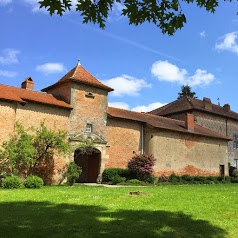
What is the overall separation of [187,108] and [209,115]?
160 inches

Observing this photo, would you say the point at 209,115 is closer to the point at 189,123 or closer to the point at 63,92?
the point at 189,123

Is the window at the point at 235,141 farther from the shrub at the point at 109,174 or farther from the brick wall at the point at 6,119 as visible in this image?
the brick wall at the point at 6,119

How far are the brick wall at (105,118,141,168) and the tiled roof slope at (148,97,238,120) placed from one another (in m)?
15.8

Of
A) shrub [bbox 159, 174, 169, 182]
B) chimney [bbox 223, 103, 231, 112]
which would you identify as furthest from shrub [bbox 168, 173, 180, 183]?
chimney [bbox 223, 103, 231, 112]

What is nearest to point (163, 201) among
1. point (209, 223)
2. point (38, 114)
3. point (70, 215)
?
point (209, 223)

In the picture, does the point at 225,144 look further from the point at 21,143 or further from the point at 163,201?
the point at 163,201

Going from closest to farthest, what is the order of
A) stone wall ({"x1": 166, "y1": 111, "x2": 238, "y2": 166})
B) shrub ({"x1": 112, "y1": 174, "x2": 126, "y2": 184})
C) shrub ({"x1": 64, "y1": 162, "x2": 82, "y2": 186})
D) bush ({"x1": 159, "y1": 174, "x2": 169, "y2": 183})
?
shrub ({"x1": 64, "y1": 162, "x2": 82, "y2": 186}) → shrub ({"x1": 112, "y1": 174, "x2": 126, "y2": 184}) → bush ({"x1": 159, "y1": 174, "x2": 169, "y2": 183}) → stone wall ({"x1": 166, "y1": 111, "x2": 238, "y2": 166})

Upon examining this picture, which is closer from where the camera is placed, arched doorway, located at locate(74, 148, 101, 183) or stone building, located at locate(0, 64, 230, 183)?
stone building, located at locate(0, 64, 230, 183)

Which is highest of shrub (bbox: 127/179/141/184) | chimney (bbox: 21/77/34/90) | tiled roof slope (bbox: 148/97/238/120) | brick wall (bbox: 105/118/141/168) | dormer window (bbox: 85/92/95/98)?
tiled roof slope (bbox: 148/97/238/120)

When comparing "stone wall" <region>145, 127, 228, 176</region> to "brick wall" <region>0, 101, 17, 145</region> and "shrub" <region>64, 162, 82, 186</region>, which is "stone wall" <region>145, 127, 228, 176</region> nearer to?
"shrub" <region>64, 162, 82, 186</region>

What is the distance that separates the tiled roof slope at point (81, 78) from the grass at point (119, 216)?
15.3m

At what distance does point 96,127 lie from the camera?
28.2 meters

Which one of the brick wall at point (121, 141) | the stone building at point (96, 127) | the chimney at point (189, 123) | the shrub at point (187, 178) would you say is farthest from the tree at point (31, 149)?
the chimney at point (189, 123)

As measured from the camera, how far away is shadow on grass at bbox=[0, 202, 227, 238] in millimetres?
7688
